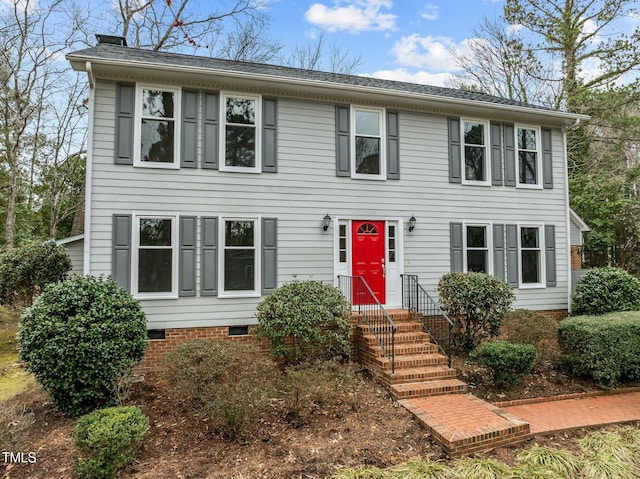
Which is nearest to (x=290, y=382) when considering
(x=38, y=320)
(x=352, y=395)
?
(x=352, y=395)

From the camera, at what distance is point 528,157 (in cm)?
991

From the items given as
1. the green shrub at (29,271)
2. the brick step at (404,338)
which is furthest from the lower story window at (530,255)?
the green shrub at (29,271)

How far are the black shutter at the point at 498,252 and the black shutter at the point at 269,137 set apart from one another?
559 centimetres

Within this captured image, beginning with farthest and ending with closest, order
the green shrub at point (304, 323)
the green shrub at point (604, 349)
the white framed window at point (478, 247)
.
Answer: the white framed window at point (478, 247) < the green shrub at point (604, 349) < the green shrub at point (304, 323)

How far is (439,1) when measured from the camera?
12562mm

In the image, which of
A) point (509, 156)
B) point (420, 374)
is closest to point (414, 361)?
point (420, 374)

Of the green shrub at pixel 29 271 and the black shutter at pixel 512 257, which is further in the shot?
the black shutter at pixel 512 257

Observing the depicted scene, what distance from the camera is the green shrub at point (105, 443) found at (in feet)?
12.6

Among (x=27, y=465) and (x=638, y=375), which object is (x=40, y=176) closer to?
(x=27, y=465)

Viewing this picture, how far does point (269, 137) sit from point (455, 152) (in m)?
4.49

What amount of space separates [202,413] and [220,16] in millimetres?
16529

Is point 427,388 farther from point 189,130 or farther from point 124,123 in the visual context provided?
point 124,123

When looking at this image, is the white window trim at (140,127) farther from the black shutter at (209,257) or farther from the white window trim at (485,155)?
the white window trim at (485,155)

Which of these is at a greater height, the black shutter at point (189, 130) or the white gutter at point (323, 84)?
the white gutter at point (323, 84)
